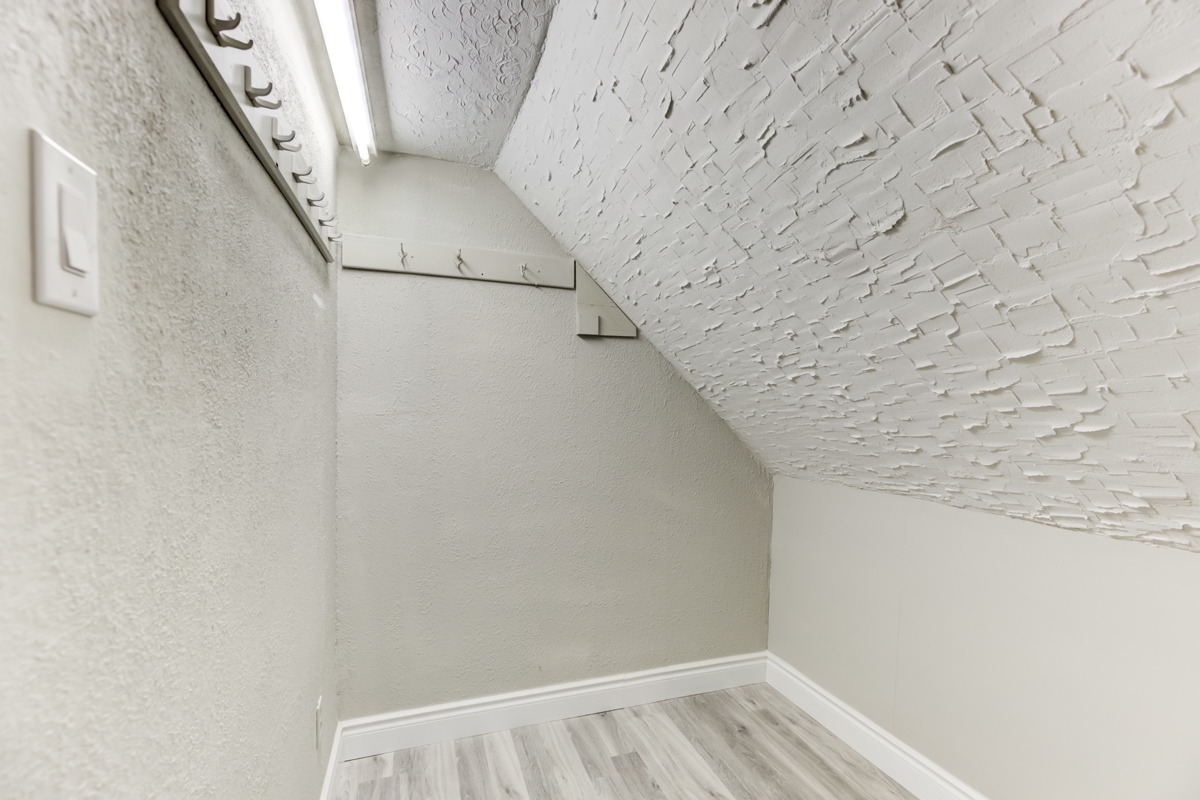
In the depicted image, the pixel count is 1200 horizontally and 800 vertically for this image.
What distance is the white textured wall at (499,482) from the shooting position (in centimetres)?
175

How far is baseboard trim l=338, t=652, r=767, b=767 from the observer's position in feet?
5.76

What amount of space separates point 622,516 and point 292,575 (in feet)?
3.91

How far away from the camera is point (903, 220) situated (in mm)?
936

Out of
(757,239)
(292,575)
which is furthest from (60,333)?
(757,239)

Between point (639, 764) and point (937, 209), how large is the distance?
5.86 ft

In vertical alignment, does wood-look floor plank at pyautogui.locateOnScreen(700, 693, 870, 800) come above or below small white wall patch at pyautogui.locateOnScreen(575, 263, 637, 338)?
below

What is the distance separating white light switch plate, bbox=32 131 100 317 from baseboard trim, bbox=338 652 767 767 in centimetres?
181

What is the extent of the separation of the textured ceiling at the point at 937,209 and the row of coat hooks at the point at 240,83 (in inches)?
25.2

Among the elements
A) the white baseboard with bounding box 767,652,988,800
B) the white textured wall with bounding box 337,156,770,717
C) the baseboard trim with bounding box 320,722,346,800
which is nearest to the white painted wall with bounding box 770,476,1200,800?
the white baseboard with bounding box 767,652,988,800

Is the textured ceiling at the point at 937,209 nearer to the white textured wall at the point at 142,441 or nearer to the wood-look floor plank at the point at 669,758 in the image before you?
the white textured wall at the point at 142,441

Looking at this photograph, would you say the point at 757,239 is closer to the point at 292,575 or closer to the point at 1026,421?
the point at 1026,421

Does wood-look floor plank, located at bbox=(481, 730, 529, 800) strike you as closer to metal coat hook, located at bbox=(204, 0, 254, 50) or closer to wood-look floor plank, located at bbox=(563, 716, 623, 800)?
wood-look floor plank, located at bbox=(563, 716, 623, 800)

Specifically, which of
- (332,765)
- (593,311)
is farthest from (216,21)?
(332,765)

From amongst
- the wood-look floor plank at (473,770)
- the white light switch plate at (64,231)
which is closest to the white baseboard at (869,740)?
the wood-look floor plank at (473,770)
